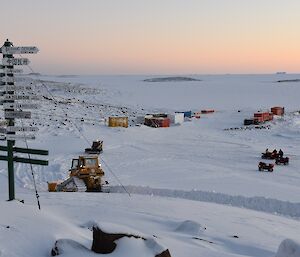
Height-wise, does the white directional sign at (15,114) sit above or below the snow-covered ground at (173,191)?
above

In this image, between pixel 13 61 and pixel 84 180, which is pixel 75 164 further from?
pixel 13 61

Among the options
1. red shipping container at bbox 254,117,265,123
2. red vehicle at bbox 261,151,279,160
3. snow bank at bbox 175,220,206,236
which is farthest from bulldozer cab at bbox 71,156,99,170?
red shipping container at bbox 254,117,265,123

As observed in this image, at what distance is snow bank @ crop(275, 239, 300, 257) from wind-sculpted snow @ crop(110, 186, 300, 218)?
9.98 meters

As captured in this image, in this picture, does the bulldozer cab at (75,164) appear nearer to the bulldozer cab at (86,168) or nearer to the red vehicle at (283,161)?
the bulldozer cab at (86,168)

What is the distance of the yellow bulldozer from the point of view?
18.2m

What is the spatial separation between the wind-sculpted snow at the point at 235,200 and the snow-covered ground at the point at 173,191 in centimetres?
4

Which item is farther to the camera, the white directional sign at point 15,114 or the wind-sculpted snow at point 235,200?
the wind-sculpted snow at point 235,200

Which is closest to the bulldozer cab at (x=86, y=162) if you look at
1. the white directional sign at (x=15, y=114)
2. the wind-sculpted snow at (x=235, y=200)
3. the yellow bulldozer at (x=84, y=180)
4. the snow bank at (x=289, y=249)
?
the yellow bulldozer at (x=84, y=180)

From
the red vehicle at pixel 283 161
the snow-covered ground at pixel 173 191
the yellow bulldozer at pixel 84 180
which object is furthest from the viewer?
the red vehicle at pixel 283 161

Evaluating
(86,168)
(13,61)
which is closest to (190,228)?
(13,61)

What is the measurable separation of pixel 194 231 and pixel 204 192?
912 centimetres

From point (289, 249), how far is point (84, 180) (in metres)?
12.9

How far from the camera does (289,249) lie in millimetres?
7113

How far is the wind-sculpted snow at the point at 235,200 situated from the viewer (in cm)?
1717
